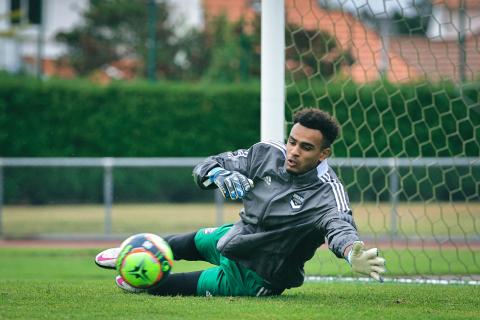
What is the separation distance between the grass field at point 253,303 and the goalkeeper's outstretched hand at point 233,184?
827 mm

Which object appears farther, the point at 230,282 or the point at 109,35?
the point at 109,35

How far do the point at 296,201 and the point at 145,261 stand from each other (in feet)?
4.26

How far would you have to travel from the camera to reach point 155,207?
18.1 meters

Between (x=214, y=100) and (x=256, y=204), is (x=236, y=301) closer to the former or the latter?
(x=256, y=204)

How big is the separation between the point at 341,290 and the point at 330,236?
1879 millimetres

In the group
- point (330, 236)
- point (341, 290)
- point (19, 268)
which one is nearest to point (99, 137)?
point (19, 268)

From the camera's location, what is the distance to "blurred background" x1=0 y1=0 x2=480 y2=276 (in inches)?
508

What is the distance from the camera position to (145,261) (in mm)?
6441

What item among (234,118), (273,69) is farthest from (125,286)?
(234,118)

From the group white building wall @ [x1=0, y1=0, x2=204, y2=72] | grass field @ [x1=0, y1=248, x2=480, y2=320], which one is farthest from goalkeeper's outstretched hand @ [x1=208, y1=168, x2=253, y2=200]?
white building wall @ [x1=0, y1=0, x2=204, y2=72]

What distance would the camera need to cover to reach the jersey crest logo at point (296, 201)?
6.77 m

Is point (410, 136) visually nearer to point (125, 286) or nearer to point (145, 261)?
point (125, 286)

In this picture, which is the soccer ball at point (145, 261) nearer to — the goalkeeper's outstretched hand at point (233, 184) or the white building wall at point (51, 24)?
the goalkeeper's outstretched hand at point (233, 184)

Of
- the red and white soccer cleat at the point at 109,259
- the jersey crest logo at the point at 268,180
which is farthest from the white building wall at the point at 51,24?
the jersey crest logo at the point at 268,180
